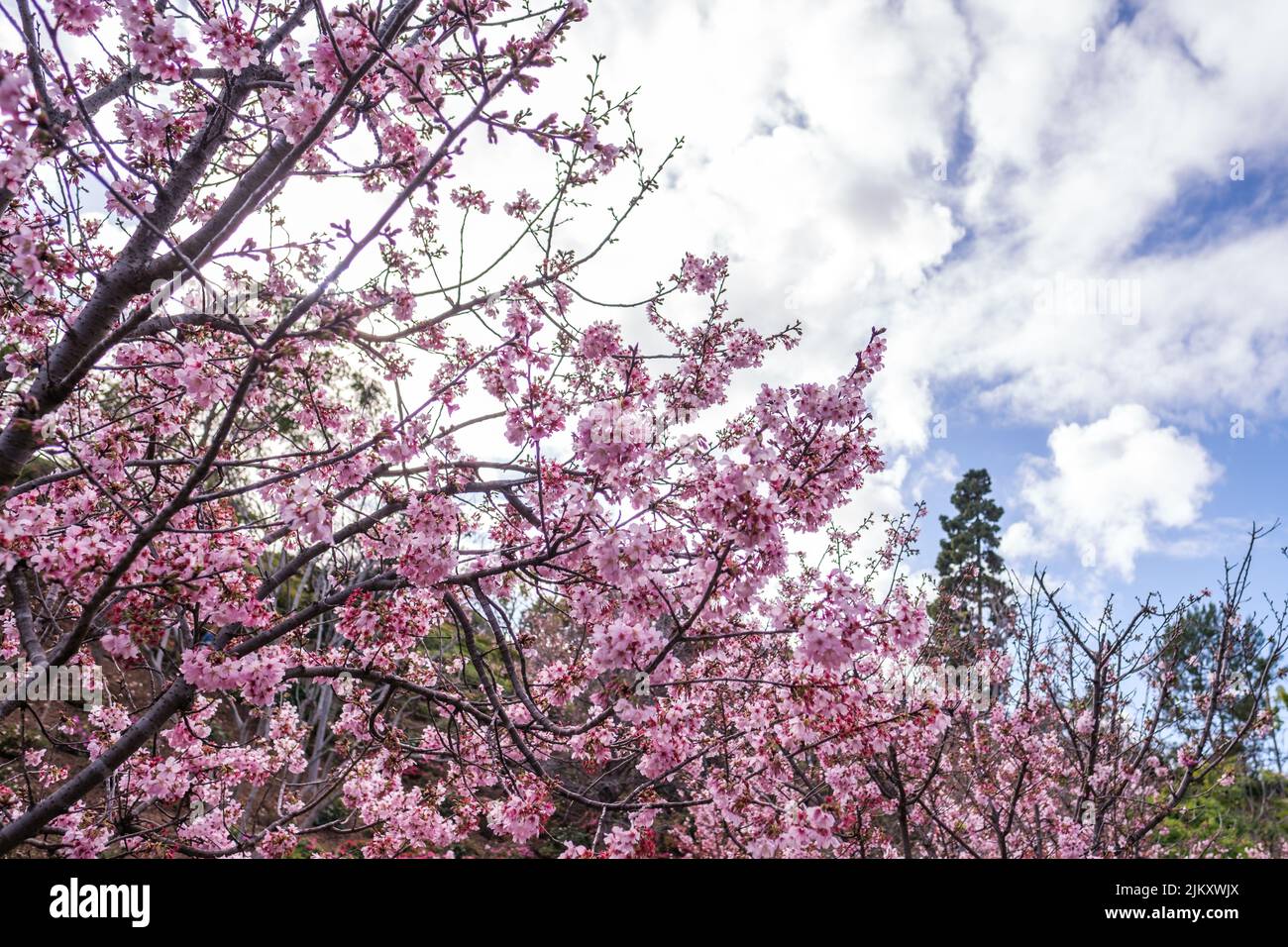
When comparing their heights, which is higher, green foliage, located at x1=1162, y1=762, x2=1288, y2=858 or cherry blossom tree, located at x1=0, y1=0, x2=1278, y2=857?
cherry blossom tree, located at x1=0, y1=0, x2=1278, y2=857

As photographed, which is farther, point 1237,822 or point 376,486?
point 1237,822

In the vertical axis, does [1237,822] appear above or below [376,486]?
below

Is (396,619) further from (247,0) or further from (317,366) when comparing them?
(247,0)

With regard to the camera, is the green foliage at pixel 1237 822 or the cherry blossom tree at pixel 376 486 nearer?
the cherry blossom tree at pixel 376 486

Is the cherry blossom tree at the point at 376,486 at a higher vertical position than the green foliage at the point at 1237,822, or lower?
higher

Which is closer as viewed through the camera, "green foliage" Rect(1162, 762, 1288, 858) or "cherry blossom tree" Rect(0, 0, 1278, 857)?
"cherry blossom tree" Rect(0, 0, 1278, 857)

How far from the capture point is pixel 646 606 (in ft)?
10.6
